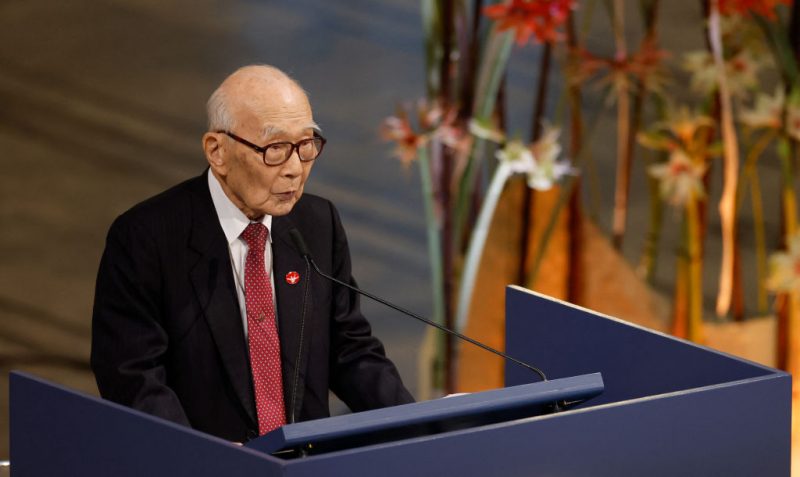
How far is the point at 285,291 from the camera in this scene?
254 cm

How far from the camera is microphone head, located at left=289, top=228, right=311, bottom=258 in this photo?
240 centimetres

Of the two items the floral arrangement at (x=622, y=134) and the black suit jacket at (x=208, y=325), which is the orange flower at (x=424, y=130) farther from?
the black suit jacket at (x=208, y=325)

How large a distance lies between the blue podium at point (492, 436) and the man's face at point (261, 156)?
58 cm

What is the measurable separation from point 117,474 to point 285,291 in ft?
2.19

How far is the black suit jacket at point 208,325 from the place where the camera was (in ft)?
7.84

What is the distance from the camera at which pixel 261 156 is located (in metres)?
2.40

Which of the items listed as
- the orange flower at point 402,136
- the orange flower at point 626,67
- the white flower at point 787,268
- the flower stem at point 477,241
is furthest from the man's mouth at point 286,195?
the white flower at point 787,268

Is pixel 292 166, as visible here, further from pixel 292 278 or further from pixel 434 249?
pixel 434 249

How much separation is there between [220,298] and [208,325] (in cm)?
5

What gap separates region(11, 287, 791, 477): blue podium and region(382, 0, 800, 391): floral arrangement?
2227 mm

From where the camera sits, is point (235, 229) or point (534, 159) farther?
point (534, 159)

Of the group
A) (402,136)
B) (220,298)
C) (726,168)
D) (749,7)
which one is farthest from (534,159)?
(220,298)

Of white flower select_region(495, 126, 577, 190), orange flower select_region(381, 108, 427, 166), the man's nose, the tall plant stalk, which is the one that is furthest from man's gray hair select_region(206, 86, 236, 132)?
the tall plant stalk

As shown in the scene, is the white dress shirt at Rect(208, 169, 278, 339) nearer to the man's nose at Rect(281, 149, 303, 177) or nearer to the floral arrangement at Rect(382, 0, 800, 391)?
the man's nose at Rect(281, 149, 303, 177)
